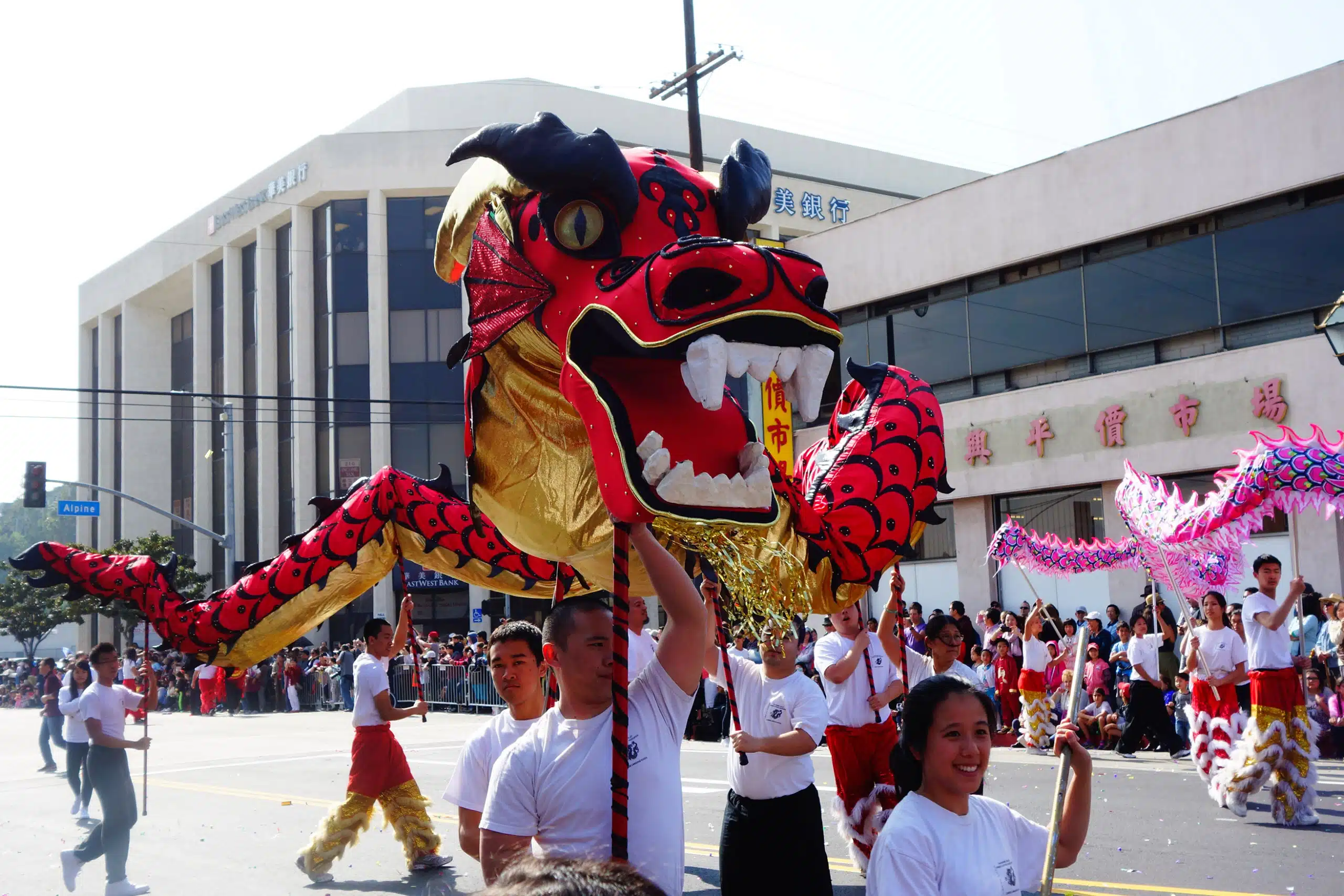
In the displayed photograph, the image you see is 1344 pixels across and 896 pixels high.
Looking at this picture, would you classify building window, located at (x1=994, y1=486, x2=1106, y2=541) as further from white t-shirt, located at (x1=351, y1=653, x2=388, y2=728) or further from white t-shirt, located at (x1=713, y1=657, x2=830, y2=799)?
white t-shirt, located at (x1=713, y1=657, x2=830, y2=799)

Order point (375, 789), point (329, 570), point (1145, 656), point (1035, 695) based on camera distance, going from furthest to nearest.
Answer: point (1035, 695), point (1145, 656), point (375, 789), point (329, 570)

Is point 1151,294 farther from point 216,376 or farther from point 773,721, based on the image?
point 216,376

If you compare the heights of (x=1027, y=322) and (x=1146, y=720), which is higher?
(x=1027, y=322)

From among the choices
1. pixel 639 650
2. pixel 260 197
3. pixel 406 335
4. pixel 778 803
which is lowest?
pixel 778 803

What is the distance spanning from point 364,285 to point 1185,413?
22.7 m

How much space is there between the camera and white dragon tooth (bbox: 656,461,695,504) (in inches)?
119

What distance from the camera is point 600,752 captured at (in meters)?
3.18

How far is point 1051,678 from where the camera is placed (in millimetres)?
13961

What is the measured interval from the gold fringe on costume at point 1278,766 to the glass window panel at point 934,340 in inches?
453

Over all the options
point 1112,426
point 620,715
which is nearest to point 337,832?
point 620,715

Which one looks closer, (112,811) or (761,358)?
(761,358)

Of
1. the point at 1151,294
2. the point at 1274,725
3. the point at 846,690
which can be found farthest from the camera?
the point at 1151,294

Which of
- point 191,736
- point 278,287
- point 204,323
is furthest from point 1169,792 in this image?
point 204,323

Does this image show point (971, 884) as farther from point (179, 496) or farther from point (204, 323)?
A: point (179, 496)
